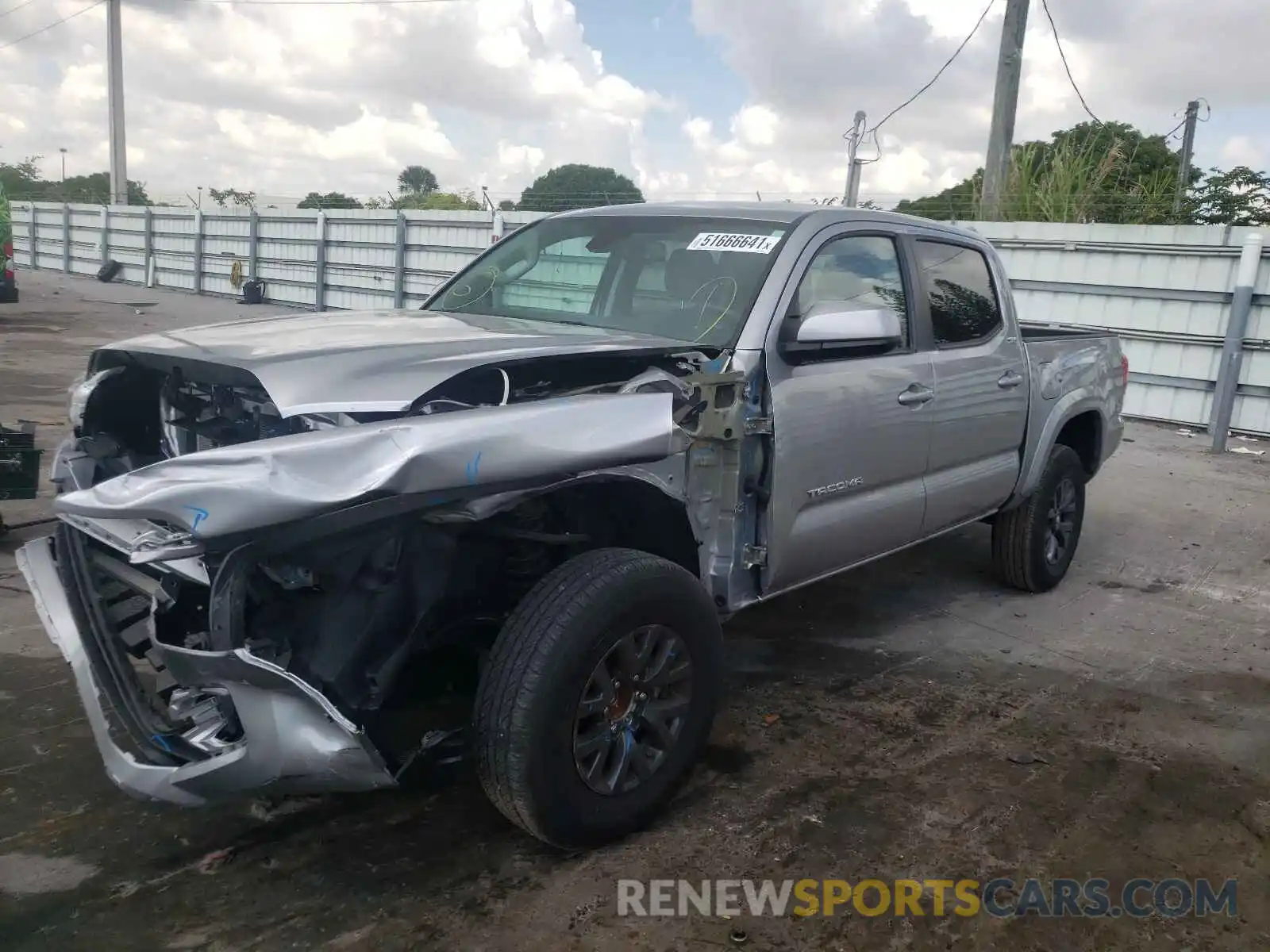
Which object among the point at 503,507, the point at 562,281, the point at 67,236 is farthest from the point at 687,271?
the point at 67,236

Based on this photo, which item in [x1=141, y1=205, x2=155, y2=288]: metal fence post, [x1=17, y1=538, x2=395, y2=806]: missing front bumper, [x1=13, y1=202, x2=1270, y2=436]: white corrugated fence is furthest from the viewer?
[x1=141, y1=205, x2=155, y2=288]: metal fence post

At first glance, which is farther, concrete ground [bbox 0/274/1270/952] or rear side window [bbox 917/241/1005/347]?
rear side window [bbox 917/241/1005/347]

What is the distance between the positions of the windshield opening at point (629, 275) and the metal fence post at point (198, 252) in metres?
22.1

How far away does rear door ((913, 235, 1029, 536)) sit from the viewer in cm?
418

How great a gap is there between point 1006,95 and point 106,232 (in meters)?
24.2

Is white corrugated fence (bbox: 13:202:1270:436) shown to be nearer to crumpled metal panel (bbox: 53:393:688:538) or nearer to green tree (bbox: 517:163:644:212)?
green tree (bbox: 517:163:644:212)

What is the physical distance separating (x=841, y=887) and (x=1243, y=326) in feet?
28.7

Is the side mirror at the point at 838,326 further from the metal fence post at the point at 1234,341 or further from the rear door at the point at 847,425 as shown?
the metal fence post at the point at 1234,341

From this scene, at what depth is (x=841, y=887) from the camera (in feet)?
8.89

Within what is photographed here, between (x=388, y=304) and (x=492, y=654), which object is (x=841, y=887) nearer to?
(x=492, y=654)

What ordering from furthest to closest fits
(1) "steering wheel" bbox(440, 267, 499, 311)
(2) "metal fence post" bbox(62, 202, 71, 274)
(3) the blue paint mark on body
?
(2) "metal fence post" bbox(62, 202, 71, 274) < (1) "steering wheel" bbox(440, 267, 499, 311) < (3) the blue paint mark on body

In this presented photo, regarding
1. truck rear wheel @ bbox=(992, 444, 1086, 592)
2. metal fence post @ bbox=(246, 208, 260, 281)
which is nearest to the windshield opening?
truck rear wheel @ bbox=(992, 444, 1086, 592)

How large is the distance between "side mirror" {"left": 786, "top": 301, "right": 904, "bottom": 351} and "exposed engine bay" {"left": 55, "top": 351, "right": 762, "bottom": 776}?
38 centimetres

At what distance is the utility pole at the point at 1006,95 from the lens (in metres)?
12.5
